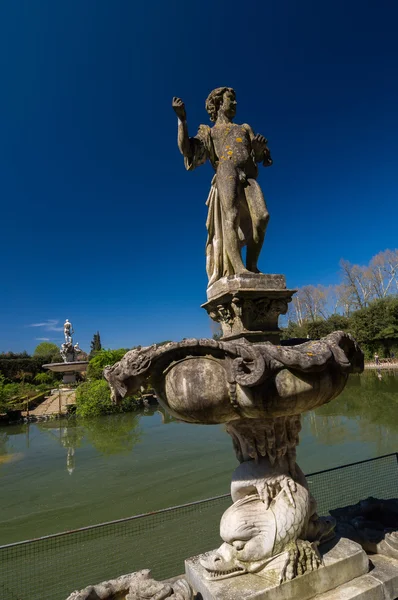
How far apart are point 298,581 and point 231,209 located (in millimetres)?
2634

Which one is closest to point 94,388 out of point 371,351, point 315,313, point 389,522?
point 389,522

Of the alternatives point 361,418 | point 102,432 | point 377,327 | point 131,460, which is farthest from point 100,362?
point 377,327

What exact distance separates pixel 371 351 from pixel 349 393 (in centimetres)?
1335

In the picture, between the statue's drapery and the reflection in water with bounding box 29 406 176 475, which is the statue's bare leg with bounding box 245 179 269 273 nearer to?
the statue's drapery

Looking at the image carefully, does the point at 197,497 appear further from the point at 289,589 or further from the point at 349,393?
the point at 349,393

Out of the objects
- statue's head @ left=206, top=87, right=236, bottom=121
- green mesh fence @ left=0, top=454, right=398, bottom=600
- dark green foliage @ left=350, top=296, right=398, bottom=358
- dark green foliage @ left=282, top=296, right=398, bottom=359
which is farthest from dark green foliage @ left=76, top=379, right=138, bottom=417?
dark green foliage @ left=350, top=296, right=398, bottom=358

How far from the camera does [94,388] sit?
19125 millimetres

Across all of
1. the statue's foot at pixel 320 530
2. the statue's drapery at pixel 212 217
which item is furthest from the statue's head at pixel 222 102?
the statue's foot at pixel 320 530

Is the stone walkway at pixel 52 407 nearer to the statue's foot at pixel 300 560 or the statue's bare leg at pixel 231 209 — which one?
the statue's bare leg at pixel 231 209

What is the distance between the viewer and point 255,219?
319cm

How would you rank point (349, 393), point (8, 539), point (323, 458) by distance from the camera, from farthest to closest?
point (349, 393) → point (323, 458) → point (8, 539)

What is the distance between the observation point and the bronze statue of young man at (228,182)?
313cm

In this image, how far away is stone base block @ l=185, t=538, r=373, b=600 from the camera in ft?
7.17

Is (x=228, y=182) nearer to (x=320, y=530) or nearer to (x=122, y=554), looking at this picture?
(x=320, y=530)
